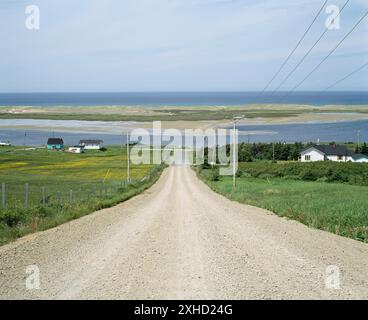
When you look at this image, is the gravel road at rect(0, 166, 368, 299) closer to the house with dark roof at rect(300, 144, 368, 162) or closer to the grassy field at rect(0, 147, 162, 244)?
the grassy field at rect(0, 147, 162, 244)

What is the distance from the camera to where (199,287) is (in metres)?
8.08

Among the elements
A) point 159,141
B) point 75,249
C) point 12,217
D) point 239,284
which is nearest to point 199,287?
point 239,284

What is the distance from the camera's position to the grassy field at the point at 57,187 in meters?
16.8

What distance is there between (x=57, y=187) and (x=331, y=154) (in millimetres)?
61543

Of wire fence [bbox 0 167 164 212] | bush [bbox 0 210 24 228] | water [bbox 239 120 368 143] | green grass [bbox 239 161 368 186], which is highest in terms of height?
water [bbox 239 120 368 143]

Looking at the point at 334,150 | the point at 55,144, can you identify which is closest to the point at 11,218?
the point at 334,150

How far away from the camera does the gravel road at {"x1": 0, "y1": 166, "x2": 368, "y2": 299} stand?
7.93 meters

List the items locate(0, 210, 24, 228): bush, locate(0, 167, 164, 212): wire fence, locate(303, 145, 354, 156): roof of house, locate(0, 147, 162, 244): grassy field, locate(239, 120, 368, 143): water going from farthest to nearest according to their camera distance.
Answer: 1. locate(239, 120, 368, 143): water
2. locate(303, 145, 354, 156): roof of house
3. locate(0, 167, 164, 212): wire fence
4. locate(0, 147, 162, 244): grassy field
5. locate(0, 210, 24, 228): bush

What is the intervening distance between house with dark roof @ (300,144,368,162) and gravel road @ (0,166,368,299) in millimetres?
81058

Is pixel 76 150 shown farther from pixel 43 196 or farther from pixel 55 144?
pixel 43 196

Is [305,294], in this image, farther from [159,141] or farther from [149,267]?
[159,141]

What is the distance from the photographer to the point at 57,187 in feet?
154

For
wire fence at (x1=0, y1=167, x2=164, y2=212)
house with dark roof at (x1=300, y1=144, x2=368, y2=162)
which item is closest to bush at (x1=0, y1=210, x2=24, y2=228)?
wire fence at (x1=0, y1=167, x2=164, y2=212)
